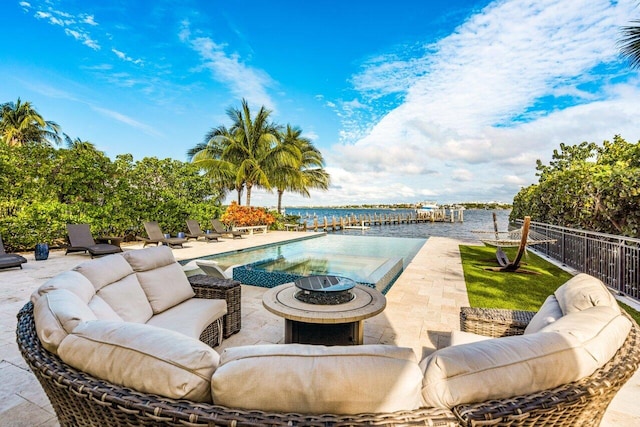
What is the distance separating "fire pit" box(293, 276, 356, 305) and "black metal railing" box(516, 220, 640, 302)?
476 centimetres

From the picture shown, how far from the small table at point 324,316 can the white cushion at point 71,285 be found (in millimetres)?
1384

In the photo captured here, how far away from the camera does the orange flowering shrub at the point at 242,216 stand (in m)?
13.5

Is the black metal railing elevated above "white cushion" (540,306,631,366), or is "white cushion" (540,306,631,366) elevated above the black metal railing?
"white cushion" (540,306,631,366)

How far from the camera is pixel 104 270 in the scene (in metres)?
2.41

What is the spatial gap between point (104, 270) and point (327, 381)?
2346mm

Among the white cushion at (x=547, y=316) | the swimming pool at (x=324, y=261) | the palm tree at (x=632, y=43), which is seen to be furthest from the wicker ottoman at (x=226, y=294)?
the palm tree at (x=632, y=43)

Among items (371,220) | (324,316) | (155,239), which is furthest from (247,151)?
(371,220)

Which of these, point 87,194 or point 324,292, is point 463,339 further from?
point 87,194

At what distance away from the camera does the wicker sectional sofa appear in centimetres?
87

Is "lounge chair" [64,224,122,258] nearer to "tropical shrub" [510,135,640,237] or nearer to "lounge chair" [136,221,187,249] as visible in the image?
"lounge chair" [136,221,187,249]

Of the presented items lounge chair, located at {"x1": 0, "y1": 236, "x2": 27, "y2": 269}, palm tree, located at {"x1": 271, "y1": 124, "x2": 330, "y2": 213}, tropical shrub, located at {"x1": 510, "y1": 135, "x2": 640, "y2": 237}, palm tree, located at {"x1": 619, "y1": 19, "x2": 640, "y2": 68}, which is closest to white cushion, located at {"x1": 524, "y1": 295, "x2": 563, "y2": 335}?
tropical shrub, located at {"x1": 510, "y1": 135, "x2": 640, "y2": 237}

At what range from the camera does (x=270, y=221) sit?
48.0ft

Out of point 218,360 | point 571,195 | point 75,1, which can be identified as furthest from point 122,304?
point 571,195

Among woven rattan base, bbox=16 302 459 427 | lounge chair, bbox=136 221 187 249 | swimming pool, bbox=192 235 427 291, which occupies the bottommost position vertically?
swimming pool, bbox=192 235 427 291
